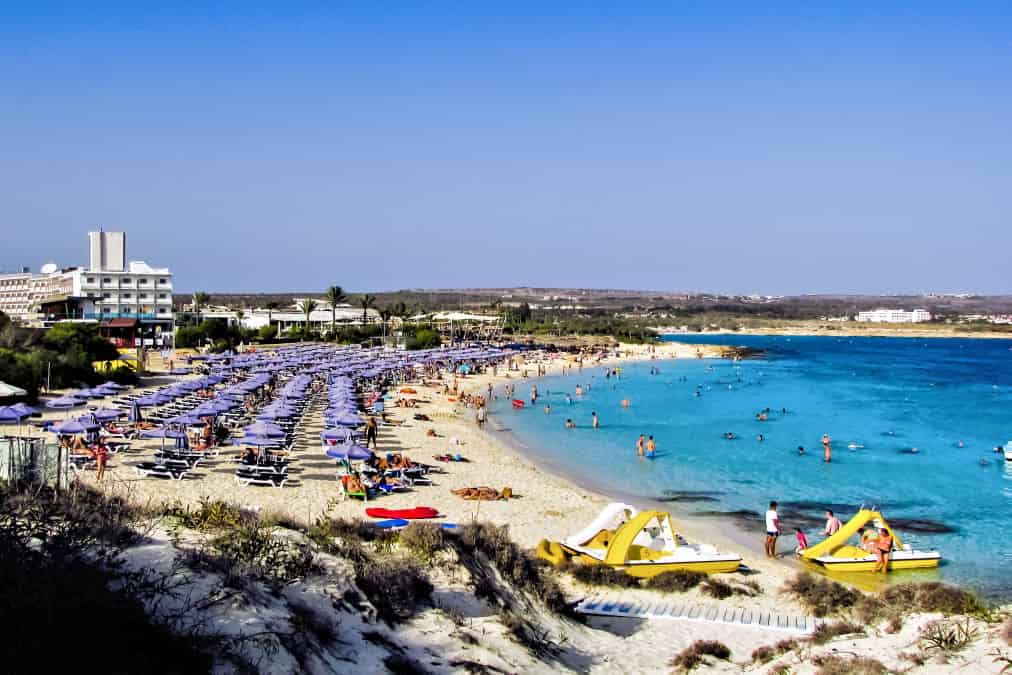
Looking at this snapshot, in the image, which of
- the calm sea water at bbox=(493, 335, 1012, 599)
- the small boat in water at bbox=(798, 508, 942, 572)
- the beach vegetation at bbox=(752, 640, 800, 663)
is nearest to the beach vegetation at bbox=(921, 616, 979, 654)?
the beach vegetation at bbox=(752, 640, 800, 663)

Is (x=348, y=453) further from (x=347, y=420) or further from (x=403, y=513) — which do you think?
(x=347, y=420)

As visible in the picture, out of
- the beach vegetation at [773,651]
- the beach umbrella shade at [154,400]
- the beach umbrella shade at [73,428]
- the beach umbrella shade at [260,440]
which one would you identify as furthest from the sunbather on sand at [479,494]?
the beach umbrella shade at [154,400]

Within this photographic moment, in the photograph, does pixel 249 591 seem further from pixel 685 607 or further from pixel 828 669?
pixel 685 607

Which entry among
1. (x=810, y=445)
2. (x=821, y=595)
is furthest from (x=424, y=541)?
(x=810, y=445)

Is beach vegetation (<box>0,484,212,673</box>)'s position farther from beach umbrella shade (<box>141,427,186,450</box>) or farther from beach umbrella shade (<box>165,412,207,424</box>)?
beach umbrella shade (<box>165,412,207,424</box>)

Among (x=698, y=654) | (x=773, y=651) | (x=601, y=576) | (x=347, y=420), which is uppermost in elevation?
(x=347, y=420)

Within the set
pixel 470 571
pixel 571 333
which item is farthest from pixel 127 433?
pixel 571 333
